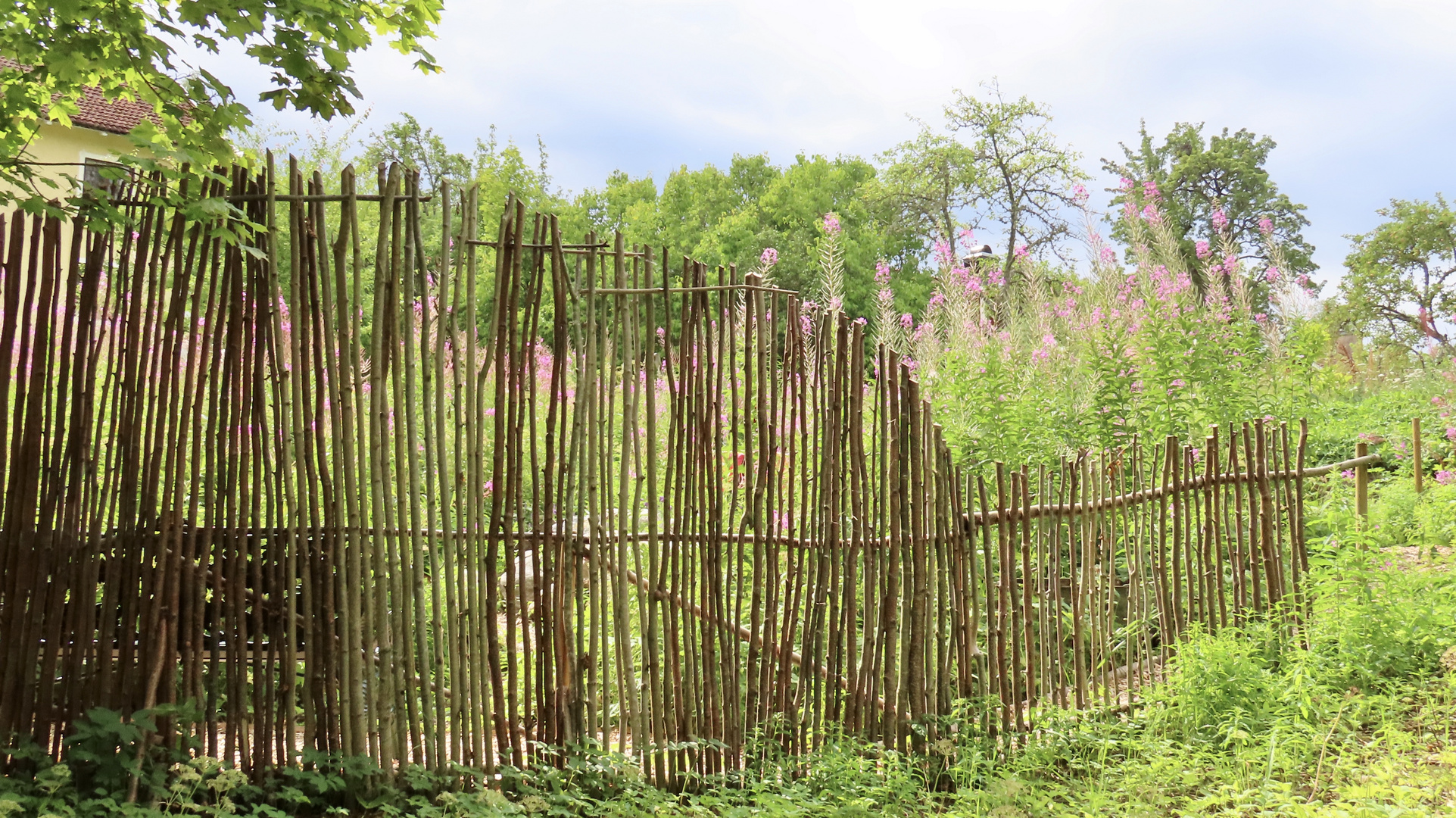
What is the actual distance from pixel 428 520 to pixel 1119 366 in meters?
4.60

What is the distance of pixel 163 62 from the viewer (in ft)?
9.88

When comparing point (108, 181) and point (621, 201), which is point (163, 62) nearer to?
point (108, 181)

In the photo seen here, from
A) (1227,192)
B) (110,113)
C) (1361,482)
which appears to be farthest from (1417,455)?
(1227,192)

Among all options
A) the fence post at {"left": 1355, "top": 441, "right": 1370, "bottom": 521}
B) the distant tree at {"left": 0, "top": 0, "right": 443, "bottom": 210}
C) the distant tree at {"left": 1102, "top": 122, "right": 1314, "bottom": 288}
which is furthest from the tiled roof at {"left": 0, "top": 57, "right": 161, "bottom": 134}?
the distant tree at {"left": 1102, "top": 122, "right": 1314, "bottom": 288}

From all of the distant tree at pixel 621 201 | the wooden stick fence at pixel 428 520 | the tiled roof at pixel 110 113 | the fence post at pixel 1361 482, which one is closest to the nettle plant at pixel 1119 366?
the fence post at pixel 1361 482

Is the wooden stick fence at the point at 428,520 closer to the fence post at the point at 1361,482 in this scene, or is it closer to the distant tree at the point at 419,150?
the fence post at the point at 1361,482

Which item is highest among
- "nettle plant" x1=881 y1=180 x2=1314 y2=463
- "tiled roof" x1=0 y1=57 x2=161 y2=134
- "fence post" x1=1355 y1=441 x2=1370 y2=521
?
"tiled roof" x1=0 y1=57 x2=161 y2=134

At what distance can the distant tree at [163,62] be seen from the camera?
2.96 m

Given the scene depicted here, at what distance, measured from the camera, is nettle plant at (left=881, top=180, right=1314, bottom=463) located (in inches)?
235

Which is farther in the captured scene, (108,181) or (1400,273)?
(1400,273)

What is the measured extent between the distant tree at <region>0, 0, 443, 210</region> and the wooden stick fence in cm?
26

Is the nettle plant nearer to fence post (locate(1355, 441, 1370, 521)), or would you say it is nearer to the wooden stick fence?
fence post (locate(1355, 441, 1370, 521))

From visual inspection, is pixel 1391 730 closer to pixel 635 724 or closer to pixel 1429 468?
pixel 635 724

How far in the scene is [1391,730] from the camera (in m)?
3.49
